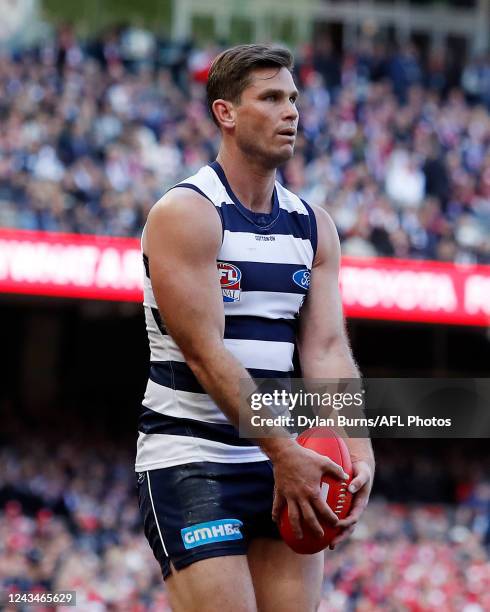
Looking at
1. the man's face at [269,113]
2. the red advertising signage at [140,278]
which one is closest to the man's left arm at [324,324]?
the man's face at [269,113]

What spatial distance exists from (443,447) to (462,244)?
384cm

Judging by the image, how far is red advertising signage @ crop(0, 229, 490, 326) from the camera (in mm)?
12648

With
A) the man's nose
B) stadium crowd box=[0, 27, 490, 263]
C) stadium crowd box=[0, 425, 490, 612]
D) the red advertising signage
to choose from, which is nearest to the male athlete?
the man's nose

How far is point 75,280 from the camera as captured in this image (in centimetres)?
1281

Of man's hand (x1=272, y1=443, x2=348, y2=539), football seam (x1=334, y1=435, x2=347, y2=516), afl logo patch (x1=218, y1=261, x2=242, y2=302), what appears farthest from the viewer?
afl logo patch (x1=218, y1=261, x2=242, y2=302)

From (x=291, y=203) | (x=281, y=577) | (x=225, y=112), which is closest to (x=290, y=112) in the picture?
(x=225, y=112)

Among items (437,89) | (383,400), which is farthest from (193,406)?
(437,89)

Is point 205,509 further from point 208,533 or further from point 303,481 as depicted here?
point 303,481

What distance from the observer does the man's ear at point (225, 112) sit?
4105mm

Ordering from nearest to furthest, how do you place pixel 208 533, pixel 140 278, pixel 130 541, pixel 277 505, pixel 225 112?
pixel 277 505
pixel 208 533
pixel 225 112
pixel 130 541
pixel 140 278

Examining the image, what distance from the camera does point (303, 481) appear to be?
3.64 metres

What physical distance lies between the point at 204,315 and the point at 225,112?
0.77m

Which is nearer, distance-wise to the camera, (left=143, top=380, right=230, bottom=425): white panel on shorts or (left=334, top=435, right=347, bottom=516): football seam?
(left=334, top=435, right=347, bottom=516): football seam

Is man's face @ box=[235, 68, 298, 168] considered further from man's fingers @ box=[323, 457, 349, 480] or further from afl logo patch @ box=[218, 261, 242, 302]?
man's fingers @ box=[323, 457, 349, 480]
